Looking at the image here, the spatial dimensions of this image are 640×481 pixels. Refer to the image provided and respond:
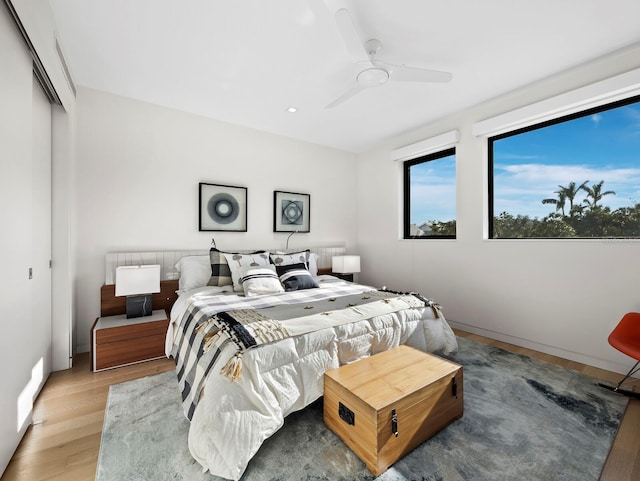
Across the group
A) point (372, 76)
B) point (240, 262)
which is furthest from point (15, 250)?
point (372, 76)

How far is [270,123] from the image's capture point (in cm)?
365

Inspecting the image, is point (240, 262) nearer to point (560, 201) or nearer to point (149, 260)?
point (149, 260)

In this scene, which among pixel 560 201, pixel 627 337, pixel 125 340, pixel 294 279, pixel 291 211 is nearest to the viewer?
pixel 627 337

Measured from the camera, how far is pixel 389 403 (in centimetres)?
141

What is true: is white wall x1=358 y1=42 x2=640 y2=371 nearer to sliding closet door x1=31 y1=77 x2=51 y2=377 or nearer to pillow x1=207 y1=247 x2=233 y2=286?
pillow x1=207 y1=247 x2=233 y2=286

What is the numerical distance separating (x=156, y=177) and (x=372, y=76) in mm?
2431

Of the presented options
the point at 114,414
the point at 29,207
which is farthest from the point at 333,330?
the point at 29,207

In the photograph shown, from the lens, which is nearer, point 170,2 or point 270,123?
point 170,2

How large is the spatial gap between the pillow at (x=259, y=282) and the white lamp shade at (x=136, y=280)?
792 millimetres

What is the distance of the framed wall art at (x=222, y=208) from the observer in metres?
3.43

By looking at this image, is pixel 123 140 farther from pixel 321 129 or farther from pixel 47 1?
pixel 321 129

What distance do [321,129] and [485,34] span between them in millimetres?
2129

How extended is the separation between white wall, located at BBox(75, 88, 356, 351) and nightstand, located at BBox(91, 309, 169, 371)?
55 centimetres

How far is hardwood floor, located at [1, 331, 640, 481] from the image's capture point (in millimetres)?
1426
